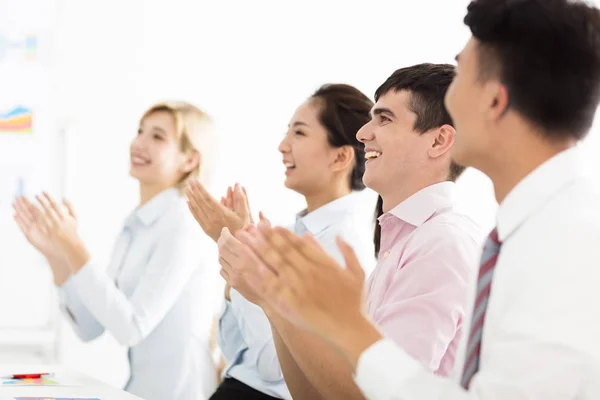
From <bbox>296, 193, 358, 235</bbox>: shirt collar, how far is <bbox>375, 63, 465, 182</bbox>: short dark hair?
1.92 ft

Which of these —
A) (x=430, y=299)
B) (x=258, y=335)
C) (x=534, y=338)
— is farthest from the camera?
(x=258, y=335)

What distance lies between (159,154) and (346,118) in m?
0.93

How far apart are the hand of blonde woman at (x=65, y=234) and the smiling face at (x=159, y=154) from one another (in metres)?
0.46

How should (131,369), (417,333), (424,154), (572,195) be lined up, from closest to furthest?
(572,195) < (417,333) < (424,154) < (131,369)

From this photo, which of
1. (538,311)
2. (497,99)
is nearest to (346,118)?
(497,99)

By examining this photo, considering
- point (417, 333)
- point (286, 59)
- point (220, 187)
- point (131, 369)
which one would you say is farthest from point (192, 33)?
point (417, 333)

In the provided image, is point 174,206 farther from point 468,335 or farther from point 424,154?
point 468,335

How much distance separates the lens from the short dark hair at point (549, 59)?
116 centimetres

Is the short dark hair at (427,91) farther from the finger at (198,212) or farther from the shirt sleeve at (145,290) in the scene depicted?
the shirt sleeve at (145,290)

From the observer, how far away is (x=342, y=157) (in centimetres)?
264

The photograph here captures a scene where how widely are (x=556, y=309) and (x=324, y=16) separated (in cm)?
358

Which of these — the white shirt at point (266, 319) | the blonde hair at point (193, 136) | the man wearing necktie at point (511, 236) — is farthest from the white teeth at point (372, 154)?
the blonde hair at point (193, 136)

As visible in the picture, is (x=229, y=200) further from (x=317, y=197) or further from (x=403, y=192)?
(x=403, y=192)

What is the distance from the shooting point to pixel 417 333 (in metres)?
1.64
